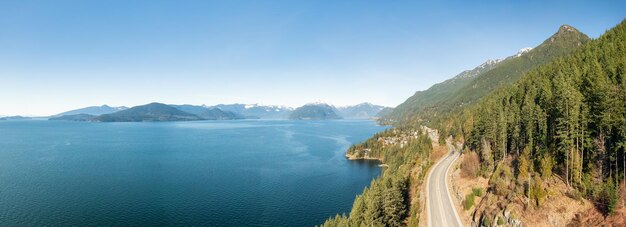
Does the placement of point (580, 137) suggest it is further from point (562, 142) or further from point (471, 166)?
point (471, 166)

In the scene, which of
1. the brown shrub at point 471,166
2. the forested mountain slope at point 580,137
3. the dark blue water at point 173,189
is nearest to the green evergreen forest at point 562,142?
the forested mountain slope at point 580,137

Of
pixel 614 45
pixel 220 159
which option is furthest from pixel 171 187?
pixel 614 45

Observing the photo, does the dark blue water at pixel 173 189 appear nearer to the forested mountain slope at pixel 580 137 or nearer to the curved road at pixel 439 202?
the curved road at pixel 439 202

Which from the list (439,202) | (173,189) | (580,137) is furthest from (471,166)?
(173,189)

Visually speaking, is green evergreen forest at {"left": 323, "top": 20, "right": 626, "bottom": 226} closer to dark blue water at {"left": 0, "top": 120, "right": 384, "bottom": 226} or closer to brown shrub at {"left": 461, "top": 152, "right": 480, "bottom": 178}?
brown shrub at {"left": 461, "top": 152, "right": 480, "bottom": 178}

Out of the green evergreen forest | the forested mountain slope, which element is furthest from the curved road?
the forested mountain slope

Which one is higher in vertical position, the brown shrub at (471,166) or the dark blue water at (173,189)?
the brown shrub at (471,166)
